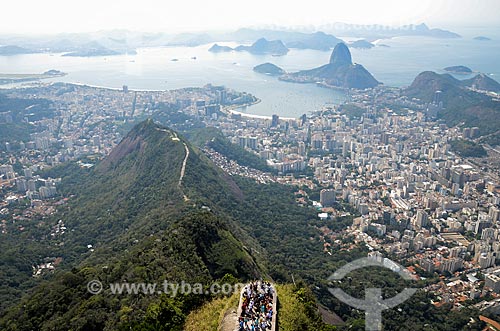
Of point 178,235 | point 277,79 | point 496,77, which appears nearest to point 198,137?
point 178,235

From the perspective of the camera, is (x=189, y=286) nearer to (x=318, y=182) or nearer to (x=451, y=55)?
(x=318, y=182)

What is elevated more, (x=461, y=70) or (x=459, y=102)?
(x=461, y=70)

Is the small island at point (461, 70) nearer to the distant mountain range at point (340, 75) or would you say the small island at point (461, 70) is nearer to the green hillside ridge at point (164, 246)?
the distant mountain range at point (340, 75)

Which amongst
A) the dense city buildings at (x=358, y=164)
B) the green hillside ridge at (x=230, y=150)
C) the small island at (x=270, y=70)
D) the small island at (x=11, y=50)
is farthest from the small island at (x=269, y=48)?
the green hillside ridge at (x=230, y=150)

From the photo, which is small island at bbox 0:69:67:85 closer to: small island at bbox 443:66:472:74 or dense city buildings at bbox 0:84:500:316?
dense city buildings at bbox 0:84:500:316

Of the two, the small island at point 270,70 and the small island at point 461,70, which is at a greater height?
the small island at point 461,70

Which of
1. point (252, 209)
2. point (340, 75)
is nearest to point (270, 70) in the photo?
point (340, 75)

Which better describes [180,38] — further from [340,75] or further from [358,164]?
[358,164]
